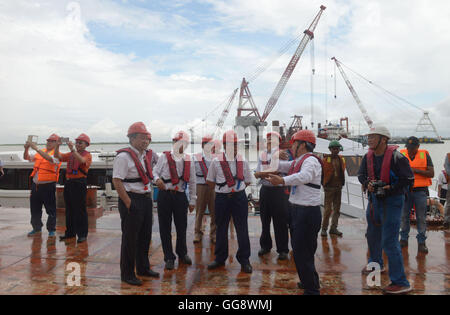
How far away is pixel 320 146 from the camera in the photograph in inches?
597

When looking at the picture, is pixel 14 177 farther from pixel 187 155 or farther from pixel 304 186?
pixel 304 186

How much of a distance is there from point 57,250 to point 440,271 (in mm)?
5224

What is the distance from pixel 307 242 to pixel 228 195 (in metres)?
1.25

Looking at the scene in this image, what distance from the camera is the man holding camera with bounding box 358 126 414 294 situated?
3391 millimetres

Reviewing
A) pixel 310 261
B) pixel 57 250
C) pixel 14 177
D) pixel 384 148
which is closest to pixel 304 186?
pixel 310 261

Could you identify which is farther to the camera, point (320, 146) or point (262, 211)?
point (320, 146)

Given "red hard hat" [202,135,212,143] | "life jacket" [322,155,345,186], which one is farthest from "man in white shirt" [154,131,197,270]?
"life jacket" [322,155,345,186]

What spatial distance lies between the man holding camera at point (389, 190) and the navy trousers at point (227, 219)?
1.53 meters

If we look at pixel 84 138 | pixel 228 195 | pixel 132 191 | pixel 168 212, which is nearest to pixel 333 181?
pixel 228 195

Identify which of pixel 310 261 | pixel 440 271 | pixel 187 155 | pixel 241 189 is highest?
pixel 187 155

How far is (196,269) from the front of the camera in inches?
160

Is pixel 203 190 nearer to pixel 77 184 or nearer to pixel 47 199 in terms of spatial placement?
pixel 77 184

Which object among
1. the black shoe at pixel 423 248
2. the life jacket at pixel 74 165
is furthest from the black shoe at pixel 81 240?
the black shoe at pixel 423 248
